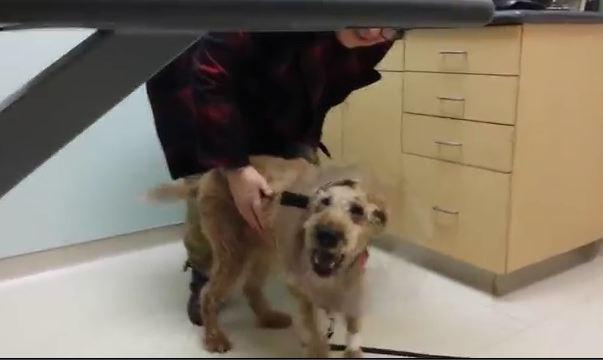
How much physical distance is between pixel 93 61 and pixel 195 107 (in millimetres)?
769

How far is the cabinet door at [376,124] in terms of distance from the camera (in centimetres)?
163

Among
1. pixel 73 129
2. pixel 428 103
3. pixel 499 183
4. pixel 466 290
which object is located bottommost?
pixel 466 290

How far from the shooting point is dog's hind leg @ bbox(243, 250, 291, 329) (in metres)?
1.31

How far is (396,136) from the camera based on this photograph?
1.64 meters

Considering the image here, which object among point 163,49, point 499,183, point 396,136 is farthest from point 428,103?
point 163,49

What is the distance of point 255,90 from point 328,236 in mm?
385

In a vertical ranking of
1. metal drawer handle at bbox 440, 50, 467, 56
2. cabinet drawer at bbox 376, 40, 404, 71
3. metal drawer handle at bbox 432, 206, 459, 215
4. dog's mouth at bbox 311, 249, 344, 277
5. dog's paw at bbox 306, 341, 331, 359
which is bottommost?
dog's paw at bbox 306, 341, 331, 359

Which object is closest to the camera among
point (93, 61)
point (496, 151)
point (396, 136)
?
point (93, 61)

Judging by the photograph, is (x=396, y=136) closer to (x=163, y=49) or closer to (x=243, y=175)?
(x=243, y=175)

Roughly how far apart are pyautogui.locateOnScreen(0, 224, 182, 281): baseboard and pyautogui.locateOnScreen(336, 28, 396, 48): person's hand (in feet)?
3.11

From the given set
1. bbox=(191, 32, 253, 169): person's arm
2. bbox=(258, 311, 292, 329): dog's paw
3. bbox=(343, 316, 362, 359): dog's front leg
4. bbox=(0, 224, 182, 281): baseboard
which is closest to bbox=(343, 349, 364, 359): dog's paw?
bbox=(343, 316, 362, 359): dog's front leg

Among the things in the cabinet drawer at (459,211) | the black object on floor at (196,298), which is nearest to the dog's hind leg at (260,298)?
the black object on floor at (196,298)

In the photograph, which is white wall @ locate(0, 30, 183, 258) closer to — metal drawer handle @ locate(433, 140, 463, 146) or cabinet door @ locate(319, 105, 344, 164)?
cabinet door @ locate(319, 105, 344, 164)

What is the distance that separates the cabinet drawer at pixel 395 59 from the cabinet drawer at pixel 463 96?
1.5 inches
